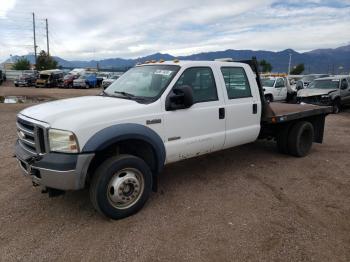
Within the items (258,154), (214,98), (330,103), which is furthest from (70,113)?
(330,103)

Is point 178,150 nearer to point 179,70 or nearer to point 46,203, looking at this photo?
point 179,70

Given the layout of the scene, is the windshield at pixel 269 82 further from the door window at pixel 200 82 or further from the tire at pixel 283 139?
the door window at pixel 200 82

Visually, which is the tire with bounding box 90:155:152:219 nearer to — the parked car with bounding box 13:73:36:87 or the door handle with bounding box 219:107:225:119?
the door handle with bounding box 219:107:225:119

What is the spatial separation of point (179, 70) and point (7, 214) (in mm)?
2891

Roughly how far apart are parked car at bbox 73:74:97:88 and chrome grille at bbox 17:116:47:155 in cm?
3100

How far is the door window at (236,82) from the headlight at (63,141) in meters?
2.60

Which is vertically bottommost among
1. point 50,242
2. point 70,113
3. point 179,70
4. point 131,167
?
point 50,242

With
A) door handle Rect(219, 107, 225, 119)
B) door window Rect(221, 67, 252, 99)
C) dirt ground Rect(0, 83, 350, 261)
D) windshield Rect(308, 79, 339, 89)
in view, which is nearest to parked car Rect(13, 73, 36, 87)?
windshield Rect(308, 79, 339, 89)

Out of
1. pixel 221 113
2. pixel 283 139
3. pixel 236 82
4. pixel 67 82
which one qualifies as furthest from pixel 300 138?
pixel 67 82

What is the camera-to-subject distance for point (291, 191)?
15.8ft

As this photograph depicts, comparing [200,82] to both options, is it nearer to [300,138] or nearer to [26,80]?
[300,138]

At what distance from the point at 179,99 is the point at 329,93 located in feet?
40.1

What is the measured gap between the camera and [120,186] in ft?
12.6

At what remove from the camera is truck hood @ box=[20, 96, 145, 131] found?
11.6ft
